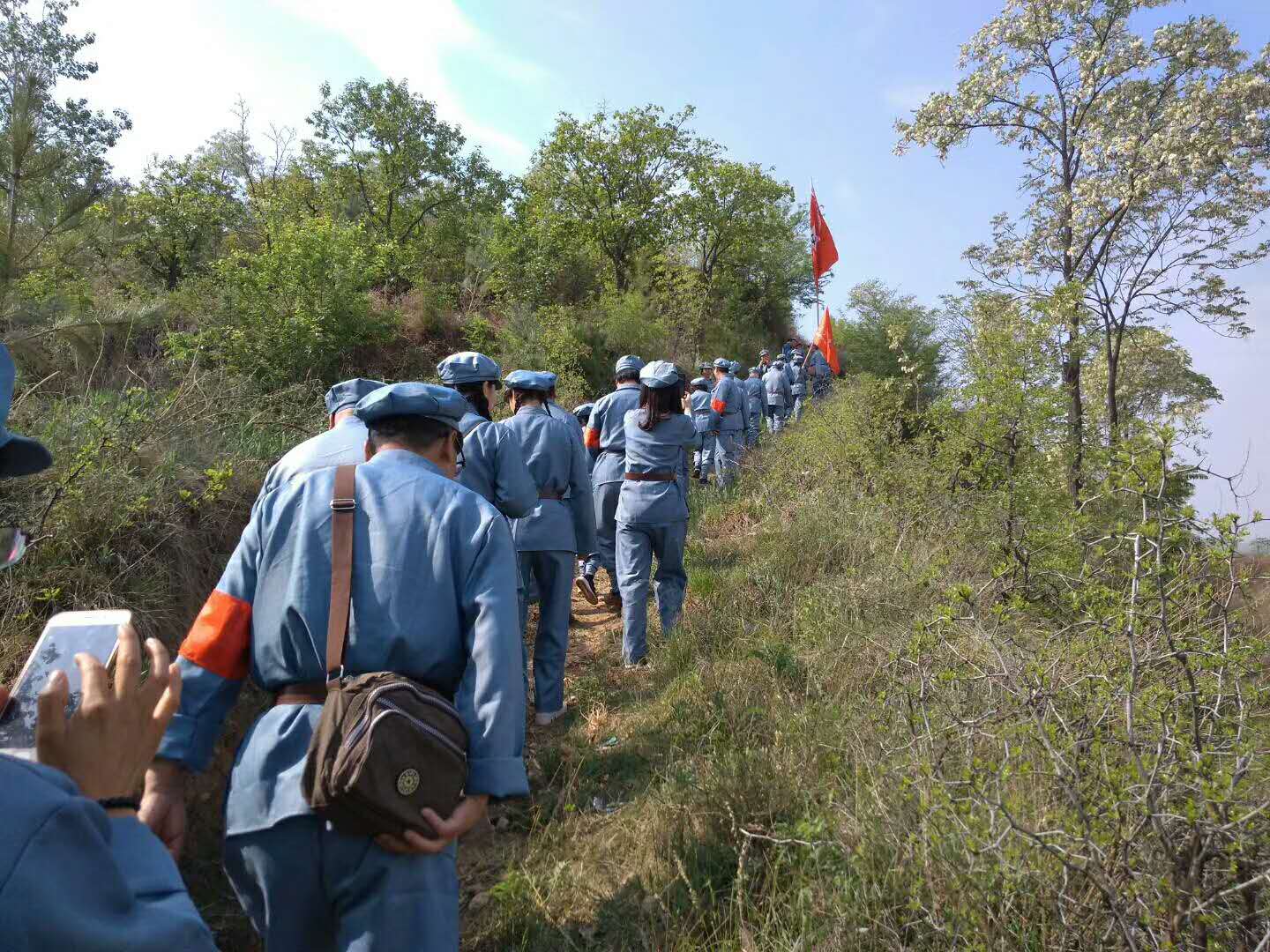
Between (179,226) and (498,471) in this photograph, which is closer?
(498,471)

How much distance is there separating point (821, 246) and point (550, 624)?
36.7 feet

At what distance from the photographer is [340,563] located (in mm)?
1899

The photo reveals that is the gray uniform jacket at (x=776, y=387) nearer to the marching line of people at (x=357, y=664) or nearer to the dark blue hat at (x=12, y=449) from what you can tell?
the marching line of people at (x=357, y=664)

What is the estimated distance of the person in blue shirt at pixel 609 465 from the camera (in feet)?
24.2

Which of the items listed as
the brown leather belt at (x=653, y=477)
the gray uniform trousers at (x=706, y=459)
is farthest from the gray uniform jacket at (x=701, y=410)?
the brown leather belt at (x=653, y=477)

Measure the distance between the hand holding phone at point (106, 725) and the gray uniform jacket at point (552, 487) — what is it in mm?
3737

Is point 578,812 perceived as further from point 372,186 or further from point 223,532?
point 372,186

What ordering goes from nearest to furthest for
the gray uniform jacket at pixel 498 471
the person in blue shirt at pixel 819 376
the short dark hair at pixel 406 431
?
the short dark hair at pixel 406 431 → the gray uniform jacket at pixel 498 471 → the person in blue shirt at pixel 819 376

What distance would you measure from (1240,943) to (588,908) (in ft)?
6.46

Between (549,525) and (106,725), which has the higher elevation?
(549,525)

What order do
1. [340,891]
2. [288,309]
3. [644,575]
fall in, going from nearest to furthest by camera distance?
[340,891], [644,575], [288,309]

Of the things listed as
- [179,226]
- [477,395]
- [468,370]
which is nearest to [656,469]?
[477,395]

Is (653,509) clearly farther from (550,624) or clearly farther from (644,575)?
(550,624)

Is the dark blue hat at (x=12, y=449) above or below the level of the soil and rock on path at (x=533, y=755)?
above
